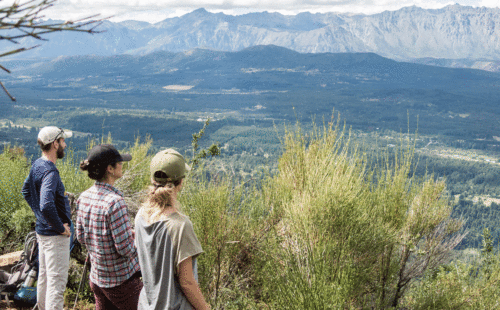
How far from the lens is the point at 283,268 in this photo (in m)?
2.92

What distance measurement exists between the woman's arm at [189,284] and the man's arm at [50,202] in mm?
1523

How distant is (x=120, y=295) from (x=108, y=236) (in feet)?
1.35

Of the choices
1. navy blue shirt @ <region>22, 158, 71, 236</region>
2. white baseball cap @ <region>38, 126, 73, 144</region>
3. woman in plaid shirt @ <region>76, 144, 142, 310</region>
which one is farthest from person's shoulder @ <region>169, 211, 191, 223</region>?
white baseball cap @ <region>38, 126, 73, 144</region>

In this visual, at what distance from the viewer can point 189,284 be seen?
182 cm

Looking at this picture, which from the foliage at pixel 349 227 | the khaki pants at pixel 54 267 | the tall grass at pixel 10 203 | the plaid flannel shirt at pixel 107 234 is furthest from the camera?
the tall grass at pixel 10 203

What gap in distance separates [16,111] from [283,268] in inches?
7458

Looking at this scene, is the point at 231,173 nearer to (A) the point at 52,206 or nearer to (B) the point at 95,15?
(A) the point at 52,206

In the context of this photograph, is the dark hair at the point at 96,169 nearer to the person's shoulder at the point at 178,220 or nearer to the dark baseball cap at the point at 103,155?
the dark baseball cap at the point at 103,155

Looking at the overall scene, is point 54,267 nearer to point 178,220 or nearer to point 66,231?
point 66,231

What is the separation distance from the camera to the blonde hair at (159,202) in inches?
73.1

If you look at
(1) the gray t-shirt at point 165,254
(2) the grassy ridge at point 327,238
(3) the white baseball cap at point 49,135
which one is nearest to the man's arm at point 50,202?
(3) the white baseball cap at point 49,135

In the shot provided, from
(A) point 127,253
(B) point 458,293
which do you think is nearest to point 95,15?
(A) point 127,253

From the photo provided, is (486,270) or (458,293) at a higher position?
(458,293)

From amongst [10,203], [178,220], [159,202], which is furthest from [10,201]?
[178,220]
